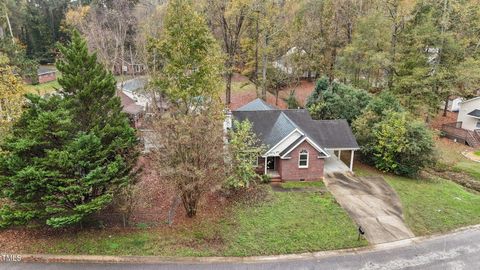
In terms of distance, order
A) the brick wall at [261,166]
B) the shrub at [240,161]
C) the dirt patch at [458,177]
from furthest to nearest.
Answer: the dirt patch at [458,177], the brick wall at [261,166], the shrub at [240,161]

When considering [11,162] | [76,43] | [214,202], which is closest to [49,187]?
[11,162]

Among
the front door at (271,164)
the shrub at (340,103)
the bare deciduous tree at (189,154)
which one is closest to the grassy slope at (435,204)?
Result: the shrub at (340,103)

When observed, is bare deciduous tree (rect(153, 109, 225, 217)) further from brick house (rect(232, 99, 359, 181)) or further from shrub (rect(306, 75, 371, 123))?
shrub (rect(306, 75, 371, 123))

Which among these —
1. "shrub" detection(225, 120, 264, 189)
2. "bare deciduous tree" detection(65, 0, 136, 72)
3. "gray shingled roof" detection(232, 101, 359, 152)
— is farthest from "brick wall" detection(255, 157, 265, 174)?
"bare deciduous tree" detection(65, 0, 136, 72)

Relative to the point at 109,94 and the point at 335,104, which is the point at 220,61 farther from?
the point at 335,104

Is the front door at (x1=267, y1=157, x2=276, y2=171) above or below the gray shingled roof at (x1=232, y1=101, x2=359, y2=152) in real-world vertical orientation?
below

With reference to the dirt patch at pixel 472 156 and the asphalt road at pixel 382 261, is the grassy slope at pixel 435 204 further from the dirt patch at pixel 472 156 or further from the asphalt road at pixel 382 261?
the dirt patch at pixel 472 156
